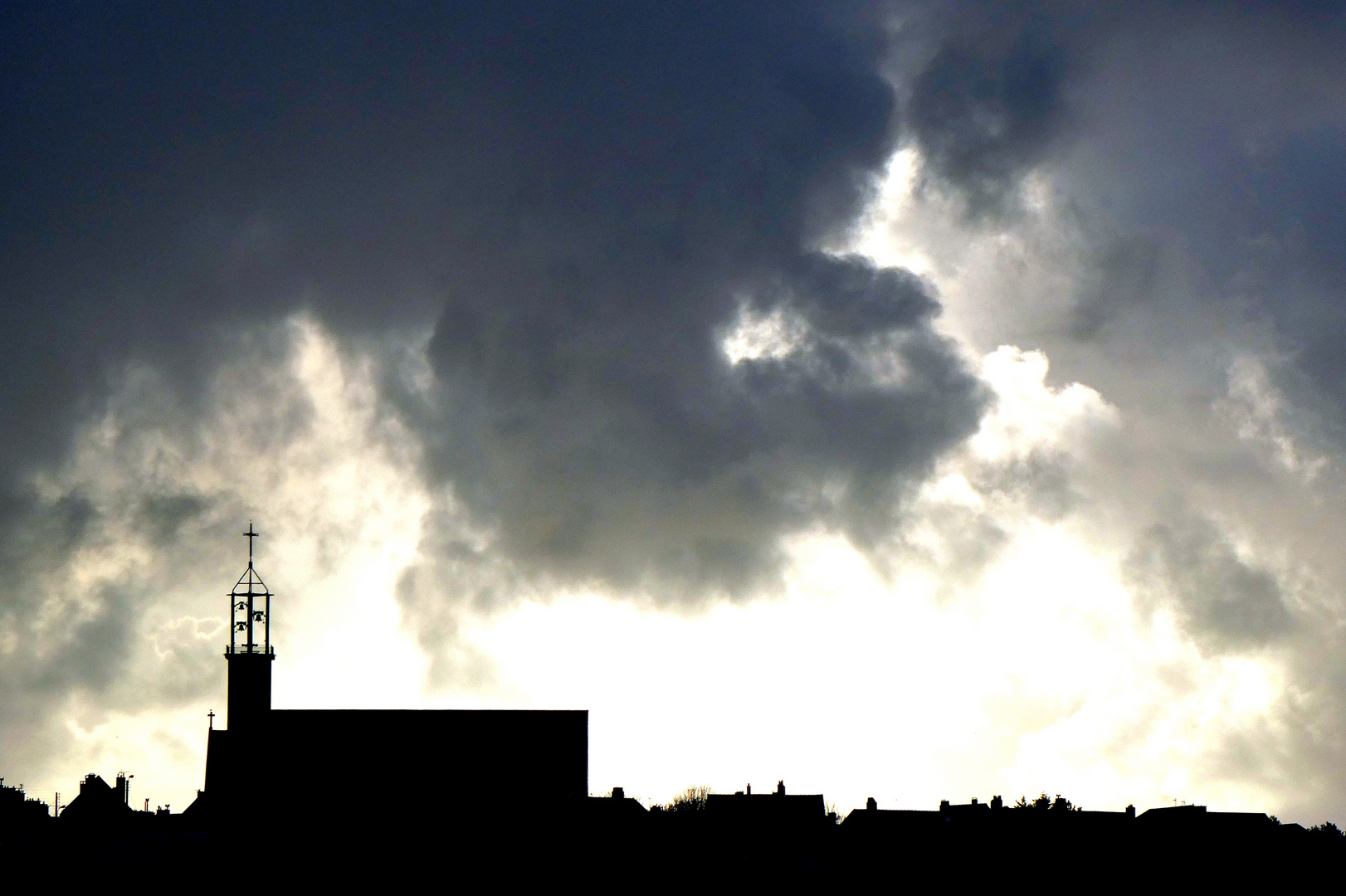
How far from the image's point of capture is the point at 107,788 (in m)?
141

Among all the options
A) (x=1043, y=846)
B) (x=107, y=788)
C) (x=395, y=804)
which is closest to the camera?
(x=1043, y=846)

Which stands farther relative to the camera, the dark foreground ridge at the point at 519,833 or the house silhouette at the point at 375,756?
the house silhouette at the point at 375,756

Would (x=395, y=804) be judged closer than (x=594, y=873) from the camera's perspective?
No

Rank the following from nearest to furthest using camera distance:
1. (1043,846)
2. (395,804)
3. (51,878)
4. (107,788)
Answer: (51,878)
(1043,846)
(395,804)
(107,788)

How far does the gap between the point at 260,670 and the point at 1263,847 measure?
193 feet

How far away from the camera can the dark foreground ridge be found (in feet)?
245

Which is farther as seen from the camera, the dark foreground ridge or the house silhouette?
the house silhouette

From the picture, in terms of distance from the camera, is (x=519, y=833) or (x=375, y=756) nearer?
(x=519, y=833)

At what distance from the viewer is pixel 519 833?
79.5 metres

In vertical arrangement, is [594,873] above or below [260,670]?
below

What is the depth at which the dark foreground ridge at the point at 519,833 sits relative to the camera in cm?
7462

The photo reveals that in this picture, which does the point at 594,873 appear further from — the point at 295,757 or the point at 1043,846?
the point at 295,757

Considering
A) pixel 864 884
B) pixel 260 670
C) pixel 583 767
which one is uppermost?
pixel 260 670

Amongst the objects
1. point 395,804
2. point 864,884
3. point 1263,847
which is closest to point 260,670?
point 395,804
